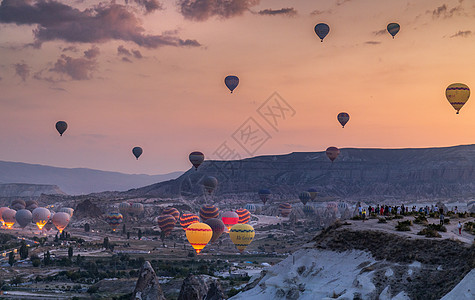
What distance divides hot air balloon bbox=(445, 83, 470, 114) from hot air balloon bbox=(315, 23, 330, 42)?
99.5 ft

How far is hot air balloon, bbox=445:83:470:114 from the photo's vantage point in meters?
91.5

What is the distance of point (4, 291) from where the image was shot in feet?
264

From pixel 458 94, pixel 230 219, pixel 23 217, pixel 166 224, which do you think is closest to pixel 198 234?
pixel 230 219

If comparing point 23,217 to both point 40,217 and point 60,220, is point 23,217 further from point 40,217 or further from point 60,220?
point 60,220

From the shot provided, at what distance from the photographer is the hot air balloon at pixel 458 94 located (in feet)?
300

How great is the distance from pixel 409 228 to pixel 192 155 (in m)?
117

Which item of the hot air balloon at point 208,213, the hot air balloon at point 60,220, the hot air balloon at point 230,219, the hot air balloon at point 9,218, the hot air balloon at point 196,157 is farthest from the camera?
the hot air balloon at point 9,218

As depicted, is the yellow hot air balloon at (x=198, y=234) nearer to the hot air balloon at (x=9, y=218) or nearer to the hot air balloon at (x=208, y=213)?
the hot air balloon at (x=208, y=213)

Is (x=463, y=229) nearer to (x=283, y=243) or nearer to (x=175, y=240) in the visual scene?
(x=283, y=243)

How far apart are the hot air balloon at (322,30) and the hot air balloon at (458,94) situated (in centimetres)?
3033

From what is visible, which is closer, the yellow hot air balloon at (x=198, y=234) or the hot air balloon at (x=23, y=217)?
the yellow hot air balloon at (x=198, y=234)

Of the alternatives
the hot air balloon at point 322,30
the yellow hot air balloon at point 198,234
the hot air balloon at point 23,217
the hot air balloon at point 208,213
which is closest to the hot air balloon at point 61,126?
the hot air balloon at point 23,217

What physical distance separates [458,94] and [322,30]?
32.1 metres

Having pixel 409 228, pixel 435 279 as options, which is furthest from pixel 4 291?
pixel 435 279
